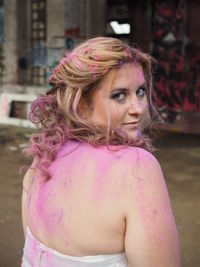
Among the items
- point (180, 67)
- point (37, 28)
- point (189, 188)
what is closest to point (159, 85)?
point (180, 67)

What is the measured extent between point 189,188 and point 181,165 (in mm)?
1155

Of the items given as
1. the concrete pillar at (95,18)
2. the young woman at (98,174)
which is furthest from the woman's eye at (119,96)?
the concrete pillar at (95,18)

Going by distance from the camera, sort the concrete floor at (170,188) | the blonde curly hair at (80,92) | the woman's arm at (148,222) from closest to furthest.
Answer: the woman's arm at (148,222) < the blonde curly hair at (80,92) < the concrete floor at (170,188)

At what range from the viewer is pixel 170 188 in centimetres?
497

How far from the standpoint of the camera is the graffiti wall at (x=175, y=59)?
352 inches

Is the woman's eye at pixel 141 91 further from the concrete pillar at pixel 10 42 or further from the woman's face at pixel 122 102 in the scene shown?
the concrete pillar at pixel 10 42

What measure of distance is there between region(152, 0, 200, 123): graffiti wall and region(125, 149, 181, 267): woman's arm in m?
8.11

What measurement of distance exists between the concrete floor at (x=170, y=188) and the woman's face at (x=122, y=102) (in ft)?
7.34

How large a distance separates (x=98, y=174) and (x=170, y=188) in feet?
13.2

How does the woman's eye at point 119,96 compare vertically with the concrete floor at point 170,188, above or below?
above

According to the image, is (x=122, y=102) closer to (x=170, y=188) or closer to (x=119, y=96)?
(x=119, y=96)

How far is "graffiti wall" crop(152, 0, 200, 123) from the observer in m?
8.95

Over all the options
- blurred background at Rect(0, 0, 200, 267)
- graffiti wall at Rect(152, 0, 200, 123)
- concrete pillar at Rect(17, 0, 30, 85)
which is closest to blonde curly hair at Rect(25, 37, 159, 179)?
blurred background at Rect(0, 0, 200, 267)

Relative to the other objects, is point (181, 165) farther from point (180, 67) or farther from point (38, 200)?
point (38, 200)
